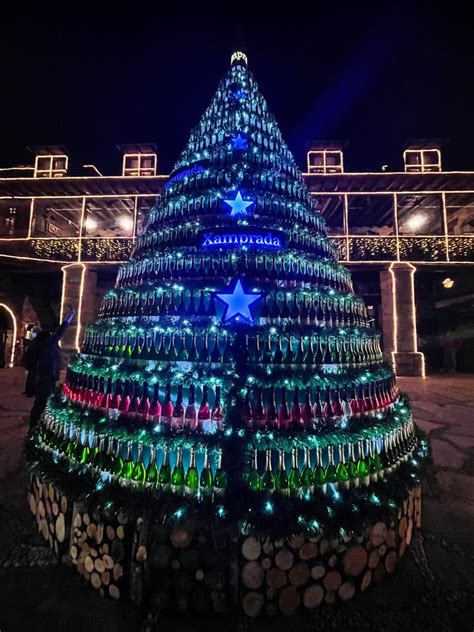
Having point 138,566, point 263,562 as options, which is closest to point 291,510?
point 263,562

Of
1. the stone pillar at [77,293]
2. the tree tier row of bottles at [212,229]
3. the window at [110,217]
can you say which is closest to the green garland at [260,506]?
the tree tier row of bottles at [212,229]

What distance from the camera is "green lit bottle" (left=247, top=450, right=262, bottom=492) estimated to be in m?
2.07

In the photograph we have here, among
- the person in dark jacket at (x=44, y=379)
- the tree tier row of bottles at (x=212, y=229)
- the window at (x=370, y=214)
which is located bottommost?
the person in dark jacket at (x=44, y=379)

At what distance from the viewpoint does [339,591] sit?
1948 millimetres

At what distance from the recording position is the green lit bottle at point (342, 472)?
7.31ft

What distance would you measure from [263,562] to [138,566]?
2.80 feet

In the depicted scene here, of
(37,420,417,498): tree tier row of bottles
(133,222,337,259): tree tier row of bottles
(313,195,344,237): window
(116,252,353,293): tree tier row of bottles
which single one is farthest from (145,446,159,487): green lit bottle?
(313,195,344,237): window

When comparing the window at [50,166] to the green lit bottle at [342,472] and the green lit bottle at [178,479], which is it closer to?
the green lit bottle at [178,479]

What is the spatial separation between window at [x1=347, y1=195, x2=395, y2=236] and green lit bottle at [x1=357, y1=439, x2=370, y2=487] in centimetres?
1745

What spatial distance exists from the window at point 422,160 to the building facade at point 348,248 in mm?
57

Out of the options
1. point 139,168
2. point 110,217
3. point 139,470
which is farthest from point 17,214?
point 139,470

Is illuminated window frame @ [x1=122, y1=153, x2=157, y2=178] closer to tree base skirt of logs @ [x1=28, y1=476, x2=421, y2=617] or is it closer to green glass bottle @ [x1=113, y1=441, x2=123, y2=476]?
green glass bottle @ [x1=113, y1=441, x2=123, y2=476]

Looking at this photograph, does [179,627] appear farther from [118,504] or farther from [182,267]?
[182,267]

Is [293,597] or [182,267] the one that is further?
[182,267]
